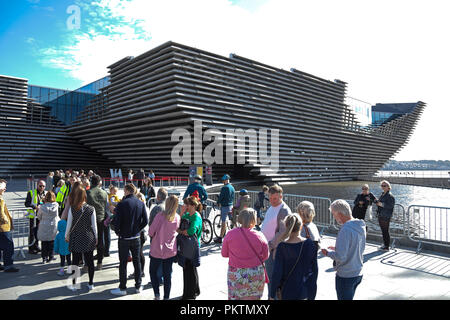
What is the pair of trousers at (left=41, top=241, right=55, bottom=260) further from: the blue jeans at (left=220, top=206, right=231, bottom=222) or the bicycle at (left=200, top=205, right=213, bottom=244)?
the blue jeans at (left=220, top=206, right=231, bottom=222)

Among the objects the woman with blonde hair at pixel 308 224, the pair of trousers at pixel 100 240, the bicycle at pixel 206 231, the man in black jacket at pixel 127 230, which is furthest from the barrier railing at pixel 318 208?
the woman with blonde hair at pixel 308 224

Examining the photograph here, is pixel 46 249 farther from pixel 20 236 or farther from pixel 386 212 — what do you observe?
pixel 386 212

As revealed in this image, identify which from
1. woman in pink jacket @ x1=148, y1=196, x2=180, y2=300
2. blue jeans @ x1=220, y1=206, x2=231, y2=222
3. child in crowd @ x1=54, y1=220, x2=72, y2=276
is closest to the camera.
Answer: woman in pink jacket @ x1=148, y1=196, x2=180, y2=300

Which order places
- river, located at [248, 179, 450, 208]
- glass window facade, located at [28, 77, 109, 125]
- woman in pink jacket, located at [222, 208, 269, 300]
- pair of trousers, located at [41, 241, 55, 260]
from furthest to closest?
glass window facade, located at [28, 77, 109, 125], river, located at [248, 179, 450, 208], pair of trousers, located at [41, 241, 55, 260], woman in pink jacket, located at [222, 208, 269, 300]

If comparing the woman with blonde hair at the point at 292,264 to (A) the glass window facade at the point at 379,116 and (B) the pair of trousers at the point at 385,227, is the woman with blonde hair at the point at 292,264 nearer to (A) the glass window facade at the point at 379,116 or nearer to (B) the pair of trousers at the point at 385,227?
(B) the pair of trousers at the point at 385,227

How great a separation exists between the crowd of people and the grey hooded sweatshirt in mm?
10

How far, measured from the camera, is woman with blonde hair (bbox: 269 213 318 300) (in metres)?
3.02

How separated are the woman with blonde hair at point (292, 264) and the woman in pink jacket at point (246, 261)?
0.28 metres

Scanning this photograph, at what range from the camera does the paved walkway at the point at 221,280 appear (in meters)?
4.60

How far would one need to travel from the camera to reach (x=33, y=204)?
23.1ft

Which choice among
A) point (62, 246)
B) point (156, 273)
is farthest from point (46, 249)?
point (156, 273)

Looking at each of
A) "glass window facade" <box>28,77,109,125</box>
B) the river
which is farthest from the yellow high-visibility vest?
"glass window facade" <box>28,77,109,125</box>

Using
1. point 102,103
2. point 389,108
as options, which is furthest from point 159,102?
point 389,108
